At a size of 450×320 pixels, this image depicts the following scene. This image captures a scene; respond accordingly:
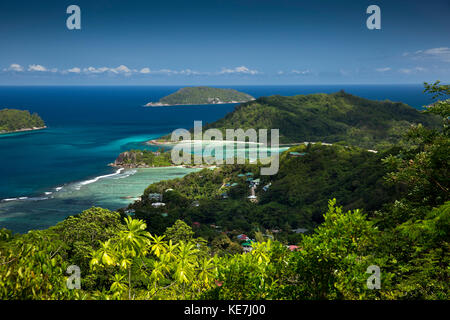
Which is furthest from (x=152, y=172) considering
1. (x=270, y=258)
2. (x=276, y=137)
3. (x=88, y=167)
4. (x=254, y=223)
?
(x=270, y=258)

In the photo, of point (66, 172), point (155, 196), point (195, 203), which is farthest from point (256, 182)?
point (66, 172)

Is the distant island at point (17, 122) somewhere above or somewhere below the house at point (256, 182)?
above

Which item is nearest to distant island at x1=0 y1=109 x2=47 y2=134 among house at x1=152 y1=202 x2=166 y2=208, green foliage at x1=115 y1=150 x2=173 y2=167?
green foliage at x1=115 y1=150 x2=173 y2=167

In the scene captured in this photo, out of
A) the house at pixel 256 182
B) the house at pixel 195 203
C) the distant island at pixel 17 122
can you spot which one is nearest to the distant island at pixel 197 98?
the distant island at pixel 17 122

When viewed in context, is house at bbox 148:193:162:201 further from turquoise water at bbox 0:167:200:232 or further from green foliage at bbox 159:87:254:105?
green foliage at bbox 159:87:254:105

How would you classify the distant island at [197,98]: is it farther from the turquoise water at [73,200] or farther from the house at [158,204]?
the house at [158,204]

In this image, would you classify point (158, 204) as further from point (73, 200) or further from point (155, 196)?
point (73, 200)
